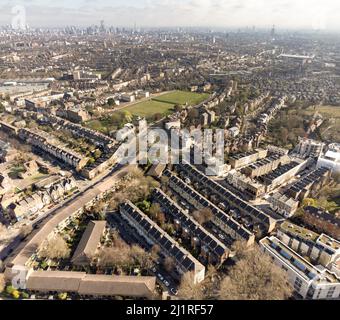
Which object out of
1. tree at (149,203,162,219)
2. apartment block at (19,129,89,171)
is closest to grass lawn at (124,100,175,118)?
apartment block at (19,129,89,171)

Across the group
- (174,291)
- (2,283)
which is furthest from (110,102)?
(174,291)

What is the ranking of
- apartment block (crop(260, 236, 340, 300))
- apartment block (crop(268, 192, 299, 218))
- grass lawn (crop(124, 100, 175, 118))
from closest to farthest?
apartment block (crop(260, 236, 340, 300)) → apartment block (crop(268, 192, 299, 218)) → grass lawn (crop(124, 100, 175, 118))

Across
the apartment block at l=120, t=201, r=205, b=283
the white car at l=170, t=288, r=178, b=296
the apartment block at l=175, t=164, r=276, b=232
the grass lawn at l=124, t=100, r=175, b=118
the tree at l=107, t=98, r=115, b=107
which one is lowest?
the white car at l=170, t=288, r=178, b=296

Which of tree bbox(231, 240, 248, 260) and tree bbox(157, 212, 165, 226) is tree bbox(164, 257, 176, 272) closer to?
tree bbox(157, 212, 165, 226)

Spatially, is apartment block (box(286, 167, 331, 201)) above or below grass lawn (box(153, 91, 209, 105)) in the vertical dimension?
below

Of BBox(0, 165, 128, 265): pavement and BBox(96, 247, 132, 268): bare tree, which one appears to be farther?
BBox(0, 165, 128, 265): pavement

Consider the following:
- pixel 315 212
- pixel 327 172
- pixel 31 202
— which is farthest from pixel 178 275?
pixel 327 172

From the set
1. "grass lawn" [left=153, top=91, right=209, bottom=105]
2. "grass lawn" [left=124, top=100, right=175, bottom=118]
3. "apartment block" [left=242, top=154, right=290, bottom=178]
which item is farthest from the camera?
A: "grass lawn" [left=153, top=91, right=209, bottom=105]

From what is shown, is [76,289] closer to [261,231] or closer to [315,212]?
[261,231]
